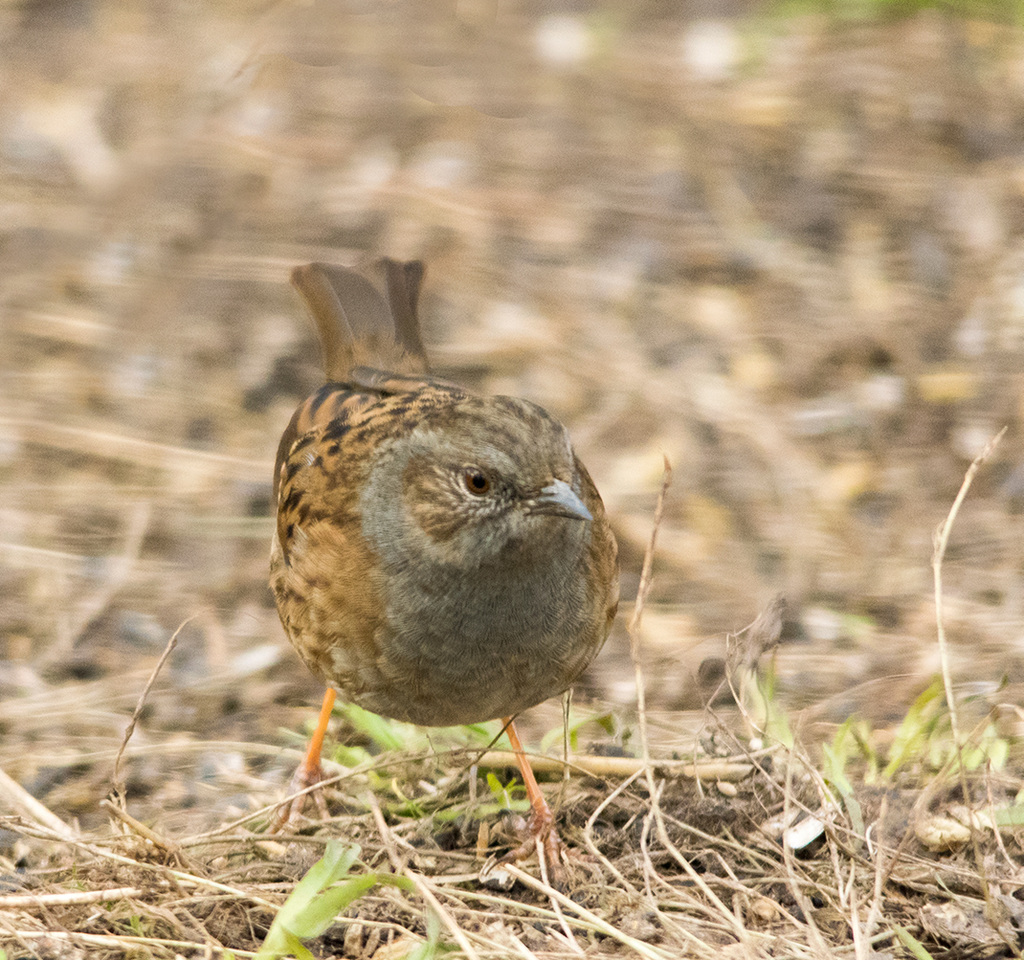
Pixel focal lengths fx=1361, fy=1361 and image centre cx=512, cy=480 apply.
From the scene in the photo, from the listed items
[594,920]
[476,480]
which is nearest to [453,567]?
[476,480]

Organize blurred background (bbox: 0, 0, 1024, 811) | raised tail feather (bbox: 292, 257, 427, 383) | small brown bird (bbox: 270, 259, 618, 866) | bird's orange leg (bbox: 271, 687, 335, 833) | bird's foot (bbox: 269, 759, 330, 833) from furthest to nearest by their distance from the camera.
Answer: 1. blurred background (bbox: 0, 0, 1024, 811)
2. raised tail feather (bbox: 292, 257, 427, 383)
3. bird's orange leg (bbox: 271, 687, 335, 833)
4. bird's foot (bbox: 269, 759, 330, 833)
5. small brown bird (bbox: 270, 259, 618, 866)

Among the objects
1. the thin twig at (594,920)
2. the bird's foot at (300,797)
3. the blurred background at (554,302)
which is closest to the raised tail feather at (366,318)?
the blurred background at (554,302)

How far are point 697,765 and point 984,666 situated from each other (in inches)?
56.4

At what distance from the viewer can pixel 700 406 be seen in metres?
6.02

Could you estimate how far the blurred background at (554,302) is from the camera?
16.7 feet

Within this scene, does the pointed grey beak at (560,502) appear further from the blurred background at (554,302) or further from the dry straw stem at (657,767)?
the blurred background at (554,302)

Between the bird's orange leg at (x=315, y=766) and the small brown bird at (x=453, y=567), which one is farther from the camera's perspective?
the bird's orange leg at (x=315, y=766)

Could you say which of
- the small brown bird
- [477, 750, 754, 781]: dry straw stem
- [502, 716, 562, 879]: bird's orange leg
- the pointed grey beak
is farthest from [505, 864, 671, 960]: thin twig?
the pointed grey beak

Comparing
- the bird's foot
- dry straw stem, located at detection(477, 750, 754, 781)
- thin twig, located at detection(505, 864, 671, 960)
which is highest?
thin twig, located at detection(505, 864, 671, 960)

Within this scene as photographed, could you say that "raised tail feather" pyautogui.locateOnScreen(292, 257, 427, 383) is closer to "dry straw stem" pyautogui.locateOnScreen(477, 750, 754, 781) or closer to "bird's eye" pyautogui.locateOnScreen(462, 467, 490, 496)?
"bird's eye" pyautogui.locateOnScreen(462, 467, 490, 496)

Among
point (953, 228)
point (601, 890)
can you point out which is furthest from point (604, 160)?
point (601, 890)

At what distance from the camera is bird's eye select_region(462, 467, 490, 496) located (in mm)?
3439

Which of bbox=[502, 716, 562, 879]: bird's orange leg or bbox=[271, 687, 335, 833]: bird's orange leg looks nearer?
bbox=[502, 716, 562, 879]: bird's orange leg

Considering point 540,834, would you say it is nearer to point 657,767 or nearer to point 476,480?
point 657,767
